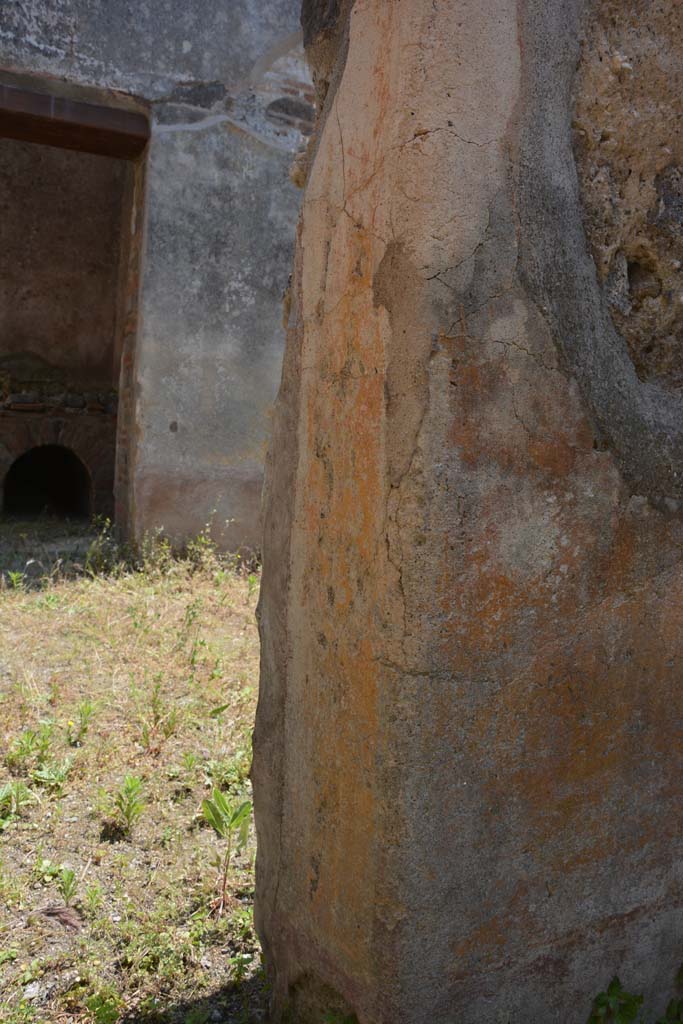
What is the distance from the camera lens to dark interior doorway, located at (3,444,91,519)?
9781 millimetres

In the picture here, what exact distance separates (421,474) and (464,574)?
6.4 inches

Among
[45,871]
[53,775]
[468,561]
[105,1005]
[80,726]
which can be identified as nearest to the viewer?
[468,561]

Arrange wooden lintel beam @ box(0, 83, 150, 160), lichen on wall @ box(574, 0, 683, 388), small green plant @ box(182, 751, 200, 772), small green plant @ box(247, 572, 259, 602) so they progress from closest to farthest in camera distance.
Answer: lichen on wall @ box(574, 0, 683, 388) → small green plant @ box(182, 751, 200, 772) → small green plant @ box(247, 572, 259, 602) → wooden lintel beam @ box(0, 83, 150, 160)

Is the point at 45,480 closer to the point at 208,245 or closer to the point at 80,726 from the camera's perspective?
the point at 208,245

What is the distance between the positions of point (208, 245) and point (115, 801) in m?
4.20

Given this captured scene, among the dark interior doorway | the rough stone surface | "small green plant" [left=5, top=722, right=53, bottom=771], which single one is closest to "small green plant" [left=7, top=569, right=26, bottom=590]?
"small green plant" [left=5, top=722, right=53, bottom=771]

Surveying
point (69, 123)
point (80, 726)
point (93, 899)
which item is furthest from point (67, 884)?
point (69, 123)

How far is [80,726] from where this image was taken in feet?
10.2

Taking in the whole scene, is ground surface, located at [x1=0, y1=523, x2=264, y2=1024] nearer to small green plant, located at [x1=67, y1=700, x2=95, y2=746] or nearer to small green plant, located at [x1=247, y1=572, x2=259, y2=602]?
small green plant, located at [x1=67, y1=700, x2=95, y2=746]

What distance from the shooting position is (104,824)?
2521 millimetres

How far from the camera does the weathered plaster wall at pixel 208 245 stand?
569 centimetres

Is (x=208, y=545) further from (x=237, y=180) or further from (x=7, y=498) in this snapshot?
(x=7, y=498)

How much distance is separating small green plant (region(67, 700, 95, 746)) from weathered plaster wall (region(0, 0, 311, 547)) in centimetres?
269

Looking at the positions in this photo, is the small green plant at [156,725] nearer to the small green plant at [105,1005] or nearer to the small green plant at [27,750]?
the small green plant at [27,750]
